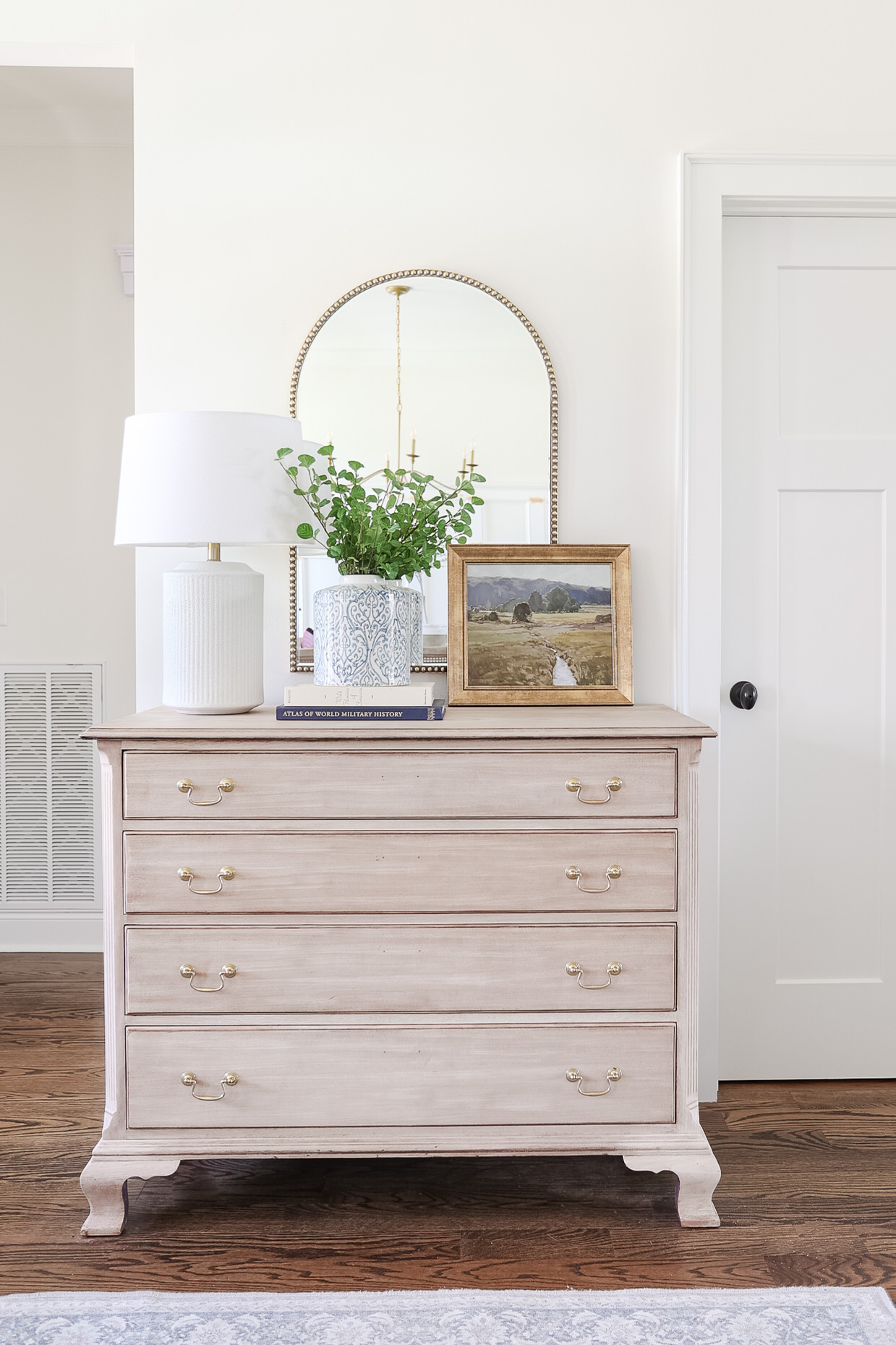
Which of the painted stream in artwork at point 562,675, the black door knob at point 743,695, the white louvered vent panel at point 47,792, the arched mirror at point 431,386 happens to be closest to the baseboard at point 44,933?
the white louvered vent panel at point 47,792

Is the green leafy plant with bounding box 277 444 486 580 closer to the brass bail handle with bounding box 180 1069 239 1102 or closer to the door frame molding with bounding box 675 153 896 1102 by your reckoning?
the door frame molding with bounding box 675 153 896 1102

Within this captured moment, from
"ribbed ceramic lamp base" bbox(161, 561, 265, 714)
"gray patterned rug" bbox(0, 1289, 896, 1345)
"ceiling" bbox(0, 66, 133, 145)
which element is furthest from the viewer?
"ceiling" bbox(0, 66, 133, 145)

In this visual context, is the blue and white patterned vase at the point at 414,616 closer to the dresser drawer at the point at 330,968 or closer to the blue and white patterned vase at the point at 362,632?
the blue and white patterned vase at the point at 362,632

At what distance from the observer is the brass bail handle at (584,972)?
1664 millimetres

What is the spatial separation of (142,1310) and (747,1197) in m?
1.09

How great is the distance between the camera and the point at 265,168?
207cm

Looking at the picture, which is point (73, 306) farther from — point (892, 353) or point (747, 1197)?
point (747, 1197)

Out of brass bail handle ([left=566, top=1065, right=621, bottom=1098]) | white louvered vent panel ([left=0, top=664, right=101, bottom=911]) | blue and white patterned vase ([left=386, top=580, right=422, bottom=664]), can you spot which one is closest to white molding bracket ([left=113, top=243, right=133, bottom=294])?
white louvered vent panel ([left=0, top=664, right=101, bottom=911])

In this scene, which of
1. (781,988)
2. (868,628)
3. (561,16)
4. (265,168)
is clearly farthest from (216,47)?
(781,988)

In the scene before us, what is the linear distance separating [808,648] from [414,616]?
3.24 feet

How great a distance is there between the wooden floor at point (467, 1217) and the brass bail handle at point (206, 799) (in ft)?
2.52

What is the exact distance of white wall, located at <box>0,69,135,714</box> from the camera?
2.99 m

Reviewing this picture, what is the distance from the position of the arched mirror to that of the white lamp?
0.92 feet

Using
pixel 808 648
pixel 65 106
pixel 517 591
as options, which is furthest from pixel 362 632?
pixel 65 106
